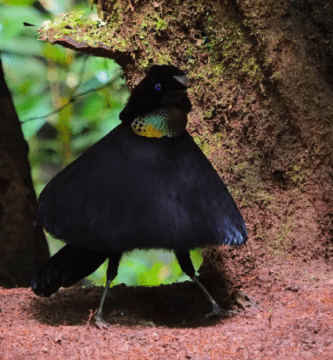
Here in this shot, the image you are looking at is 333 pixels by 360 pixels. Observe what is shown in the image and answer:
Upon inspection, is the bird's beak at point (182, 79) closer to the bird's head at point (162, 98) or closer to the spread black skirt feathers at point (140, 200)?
the bird's head at point (162, 98)

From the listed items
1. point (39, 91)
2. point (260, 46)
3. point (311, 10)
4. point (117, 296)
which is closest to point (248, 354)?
point (117, 296)

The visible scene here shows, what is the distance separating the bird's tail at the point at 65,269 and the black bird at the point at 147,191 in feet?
0.90

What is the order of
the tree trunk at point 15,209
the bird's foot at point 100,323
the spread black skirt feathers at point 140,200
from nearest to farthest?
the spread black skirt feathers at point 140,200
the bird's foot at point 100,323
the tree trunk at point 15,209

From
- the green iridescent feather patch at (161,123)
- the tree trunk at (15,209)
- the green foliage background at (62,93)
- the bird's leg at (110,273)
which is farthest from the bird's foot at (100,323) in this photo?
the green foliage background at (62,93)

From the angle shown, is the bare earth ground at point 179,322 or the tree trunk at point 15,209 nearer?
the bare earth ground at point 179,322

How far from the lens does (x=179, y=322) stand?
3.04 metres

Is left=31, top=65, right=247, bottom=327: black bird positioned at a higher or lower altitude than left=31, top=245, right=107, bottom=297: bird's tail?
higher

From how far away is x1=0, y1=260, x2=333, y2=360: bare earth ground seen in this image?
220 centimetres

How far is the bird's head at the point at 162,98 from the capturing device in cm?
280

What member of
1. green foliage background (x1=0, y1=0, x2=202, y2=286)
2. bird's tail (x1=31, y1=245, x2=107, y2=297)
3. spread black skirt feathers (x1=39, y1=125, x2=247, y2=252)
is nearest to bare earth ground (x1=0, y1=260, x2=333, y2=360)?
bird's tail (x1=31, y1=245, x2=107, y2=297)

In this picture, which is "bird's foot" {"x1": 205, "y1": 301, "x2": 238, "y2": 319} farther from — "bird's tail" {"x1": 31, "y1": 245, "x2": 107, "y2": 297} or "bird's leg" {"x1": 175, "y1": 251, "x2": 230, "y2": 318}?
"bird's tail" {"x1": 31, "y1": 245, "x2": 107, "y2": 297}

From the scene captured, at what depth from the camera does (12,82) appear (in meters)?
5.47

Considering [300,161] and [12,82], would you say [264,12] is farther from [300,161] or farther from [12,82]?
[12,82]

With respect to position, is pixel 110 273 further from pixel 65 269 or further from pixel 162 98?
pixel 162 98
